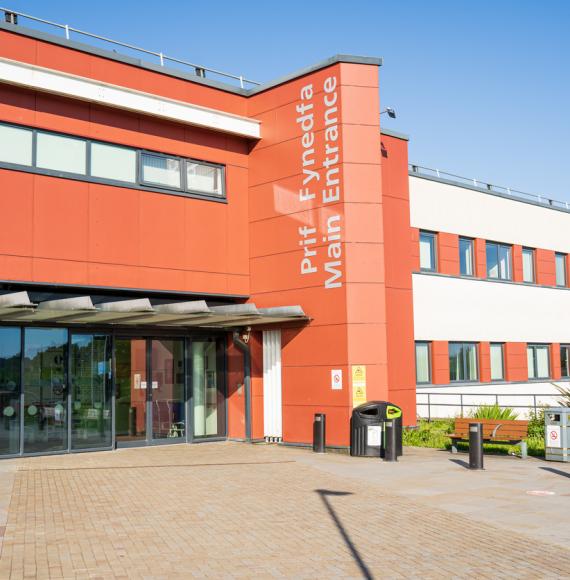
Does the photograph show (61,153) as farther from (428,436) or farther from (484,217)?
(484,217)

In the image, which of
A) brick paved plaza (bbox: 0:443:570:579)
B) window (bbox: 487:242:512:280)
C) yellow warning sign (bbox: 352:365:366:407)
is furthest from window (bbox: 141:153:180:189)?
window (bbox: 487:242:512:280)

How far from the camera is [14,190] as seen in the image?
16156 millimetres

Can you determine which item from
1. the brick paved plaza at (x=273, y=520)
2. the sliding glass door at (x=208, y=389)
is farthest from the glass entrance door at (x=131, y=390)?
the brick paved plaza at (x=273, y=520)

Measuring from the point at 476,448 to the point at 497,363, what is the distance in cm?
1284

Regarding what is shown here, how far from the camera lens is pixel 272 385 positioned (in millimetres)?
19625

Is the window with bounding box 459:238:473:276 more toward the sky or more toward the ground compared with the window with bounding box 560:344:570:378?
more toward the sky

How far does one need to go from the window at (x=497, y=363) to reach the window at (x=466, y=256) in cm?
278

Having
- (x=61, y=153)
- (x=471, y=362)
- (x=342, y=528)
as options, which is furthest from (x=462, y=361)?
(x=342, y=528)

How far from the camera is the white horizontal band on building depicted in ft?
52.9

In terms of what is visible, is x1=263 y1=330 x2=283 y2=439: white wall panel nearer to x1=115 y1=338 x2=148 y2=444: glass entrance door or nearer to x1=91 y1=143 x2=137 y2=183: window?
x1=115 y1=338 x2=148 y2=444: glass entrance door

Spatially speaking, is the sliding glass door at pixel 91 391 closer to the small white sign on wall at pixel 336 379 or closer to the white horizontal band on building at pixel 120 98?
the small white sign on wall at pixel 336 379

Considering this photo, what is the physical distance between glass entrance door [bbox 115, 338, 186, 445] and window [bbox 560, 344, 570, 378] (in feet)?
56.8

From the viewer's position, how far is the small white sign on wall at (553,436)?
1603cm

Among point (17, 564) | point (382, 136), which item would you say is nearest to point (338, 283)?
point (382, 136)
